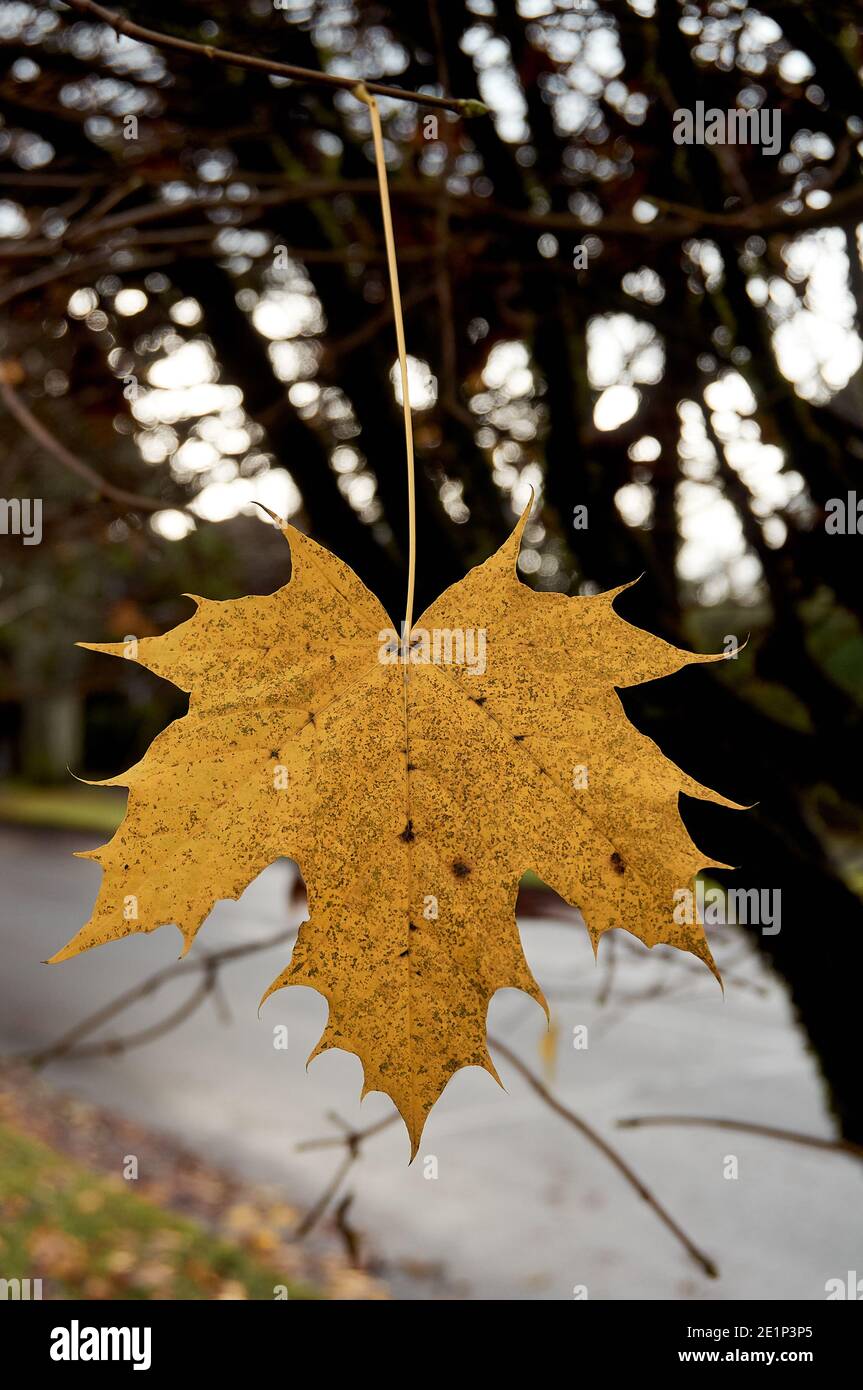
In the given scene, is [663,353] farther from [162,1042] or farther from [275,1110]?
[162,1042]

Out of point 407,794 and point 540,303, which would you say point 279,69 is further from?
point 540,303

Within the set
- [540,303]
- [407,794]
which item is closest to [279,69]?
[407,794]

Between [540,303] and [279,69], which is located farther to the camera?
[540,303]

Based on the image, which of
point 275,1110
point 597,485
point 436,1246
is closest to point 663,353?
point 597,485

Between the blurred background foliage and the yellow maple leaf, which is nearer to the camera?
the yellow maple leaf

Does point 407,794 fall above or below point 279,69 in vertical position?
below

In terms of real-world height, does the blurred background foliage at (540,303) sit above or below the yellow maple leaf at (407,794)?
above

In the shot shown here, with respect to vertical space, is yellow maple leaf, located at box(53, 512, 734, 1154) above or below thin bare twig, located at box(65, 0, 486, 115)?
below

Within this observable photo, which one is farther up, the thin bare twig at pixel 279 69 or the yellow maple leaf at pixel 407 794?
the thin bare twig at pixel 279 69

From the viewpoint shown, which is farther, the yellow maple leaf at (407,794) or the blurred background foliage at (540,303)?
the blurred background foliage at (540,303)
